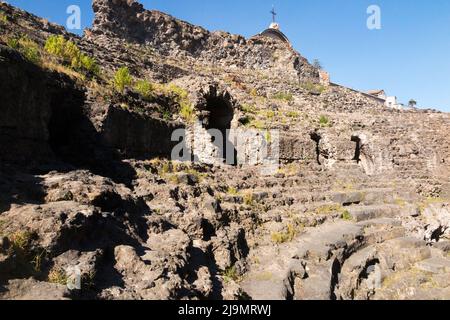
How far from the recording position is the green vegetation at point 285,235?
675cm

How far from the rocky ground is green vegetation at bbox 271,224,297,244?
4 centimetres

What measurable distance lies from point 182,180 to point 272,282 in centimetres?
266

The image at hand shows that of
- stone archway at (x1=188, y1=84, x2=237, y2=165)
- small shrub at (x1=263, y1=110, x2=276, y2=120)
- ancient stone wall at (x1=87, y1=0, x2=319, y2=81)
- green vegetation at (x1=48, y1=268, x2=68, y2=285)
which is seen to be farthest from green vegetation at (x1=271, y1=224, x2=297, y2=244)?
ancient stone wall at (x1=87, y1=0, x2=319, y2=81)

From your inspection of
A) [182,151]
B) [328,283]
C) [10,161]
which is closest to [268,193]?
[182,151]

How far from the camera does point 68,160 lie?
582 cm

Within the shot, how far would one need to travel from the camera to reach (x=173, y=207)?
5797 millimetres

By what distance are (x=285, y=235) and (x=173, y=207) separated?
2.47m

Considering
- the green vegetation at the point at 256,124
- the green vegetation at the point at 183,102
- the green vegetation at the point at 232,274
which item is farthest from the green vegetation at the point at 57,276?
the green vegetation at the point at 256,124

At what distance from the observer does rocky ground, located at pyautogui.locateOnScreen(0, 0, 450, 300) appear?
3.54 metres

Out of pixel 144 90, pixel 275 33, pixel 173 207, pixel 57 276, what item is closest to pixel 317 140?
pixel 144 90

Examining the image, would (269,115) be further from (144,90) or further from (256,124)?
(144,90)

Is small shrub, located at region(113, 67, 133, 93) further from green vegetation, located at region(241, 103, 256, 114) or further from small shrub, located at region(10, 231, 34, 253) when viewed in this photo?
green vegetation, located at region(241, 103, 256, 114)

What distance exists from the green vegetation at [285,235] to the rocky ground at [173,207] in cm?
4
